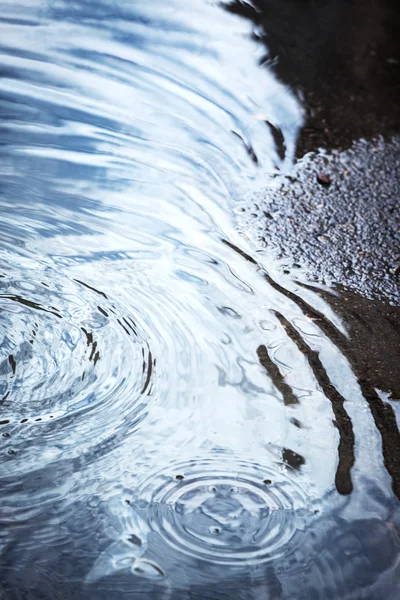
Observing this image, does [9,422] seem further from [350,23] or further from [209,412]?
[350,23]

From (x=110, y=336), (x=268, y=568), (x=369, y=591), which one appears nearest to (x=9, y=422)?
(x=110, y=336)

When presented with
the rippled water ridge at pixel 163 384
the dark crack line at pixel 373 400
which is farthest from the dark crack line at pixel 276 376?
the dark crack line at pixel 373 400

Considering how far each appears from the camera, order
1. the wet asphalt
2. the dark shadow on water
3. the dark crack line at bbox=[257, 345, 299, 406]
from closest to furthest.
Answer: the dark crack line at bbox=[257, 345, 299, 406] < the wet asphalt < the dark shadow on water

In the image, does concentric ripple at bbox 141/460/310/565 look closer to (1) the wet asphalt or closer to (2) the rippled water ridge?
(2) the rippled water ridge

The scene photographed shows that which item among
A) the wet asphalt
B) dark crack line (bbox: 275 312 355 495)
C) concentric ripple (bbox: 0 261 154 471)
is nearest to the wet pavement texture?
the wet asphalt

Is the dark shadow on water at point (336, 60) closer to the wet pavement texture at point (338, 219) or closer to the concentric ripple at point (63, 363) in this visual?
the wet pavement texture at point (338, 219)

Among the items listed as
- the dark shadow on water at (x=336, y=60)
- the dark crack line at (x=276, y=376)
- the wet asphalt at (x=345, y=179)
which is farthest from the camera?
the dark shadow on water at (x=336, y=60)

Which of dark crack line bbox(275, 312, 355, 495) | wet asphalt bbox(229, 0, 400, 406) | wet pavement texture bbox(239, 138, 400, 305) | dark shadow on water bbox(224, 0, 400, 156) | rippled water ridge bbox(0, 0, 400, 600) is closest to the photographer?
rippled water ridge bbox(0, 0, 400, 600)
